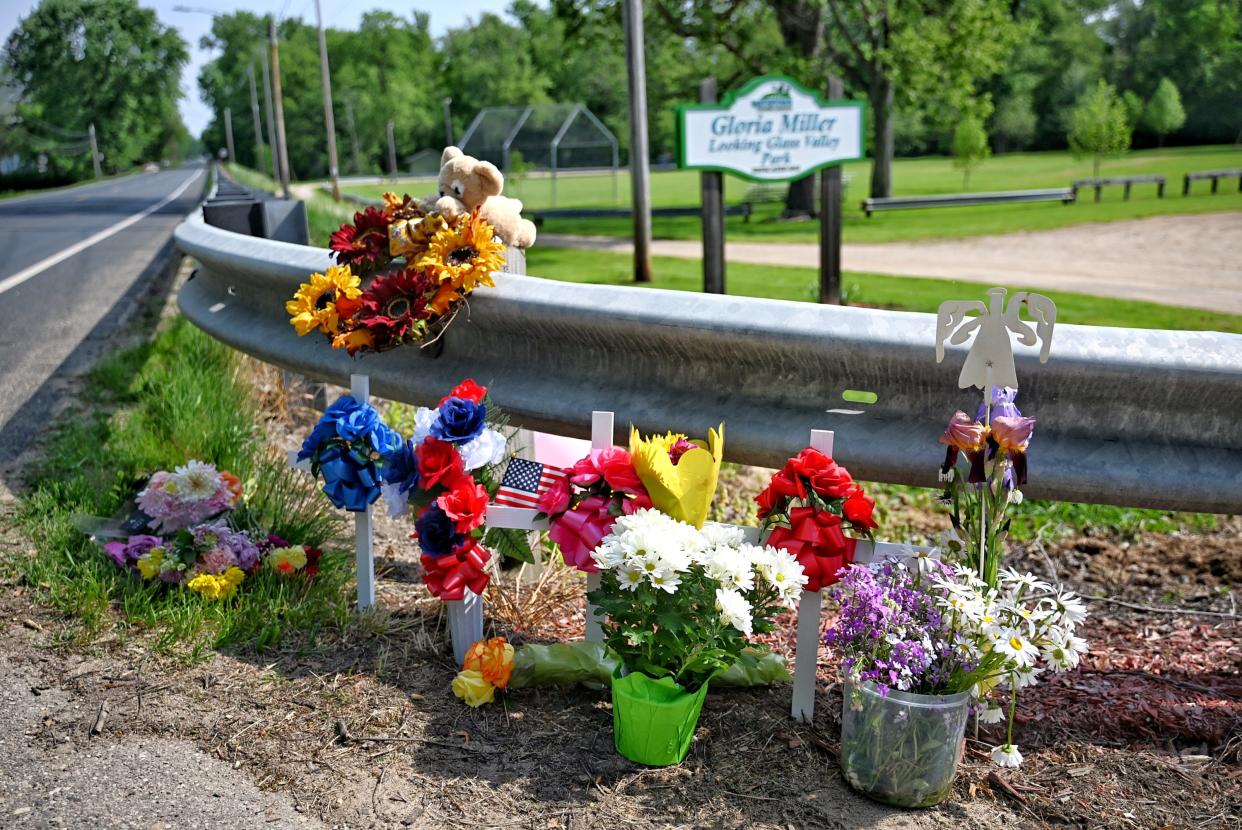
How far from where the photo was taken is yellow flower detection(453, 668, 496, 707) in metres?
2.72

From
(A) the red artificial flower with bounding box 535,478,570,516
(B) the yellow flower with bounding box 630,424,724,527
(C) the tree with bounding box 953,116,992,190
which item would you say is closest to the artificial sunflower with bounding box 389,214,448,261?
(A) the red artificial flower with bounding box 535,478,570,516

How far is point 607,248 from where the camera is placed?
56.2ft

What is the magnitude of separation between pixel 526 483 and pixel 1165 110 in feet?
239

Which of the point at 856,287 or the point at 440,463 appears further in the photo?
the point at 856,287

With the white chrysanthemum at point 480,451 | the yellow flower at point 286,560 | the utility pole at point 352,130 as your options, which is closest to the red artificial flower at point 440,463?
the white chrysanthemum at point 480,451

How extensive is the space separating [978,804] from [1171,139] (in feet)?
271

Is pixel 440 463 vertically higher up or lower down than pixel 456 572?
higher up

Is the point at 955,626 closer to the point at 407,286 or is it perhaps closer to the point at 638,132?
the point at 407,286

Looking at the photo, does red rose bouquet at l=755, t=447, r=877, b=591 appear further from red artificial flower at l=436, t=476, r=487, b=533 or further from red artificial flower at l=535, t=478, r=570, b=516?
red artificial flower at l=436, t=476, r=487, b=533

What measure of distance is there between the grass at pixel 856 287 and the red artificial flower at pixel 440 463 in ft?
20.9

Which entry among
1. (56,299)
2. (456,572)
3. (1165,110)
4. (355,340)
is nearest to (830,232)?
(355,340)

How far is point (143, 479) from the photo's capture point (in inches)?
147

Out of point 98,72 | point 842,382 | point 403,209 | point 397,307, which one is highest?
point 98,72

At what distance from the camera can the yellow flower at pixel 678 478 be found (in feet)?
8.73
